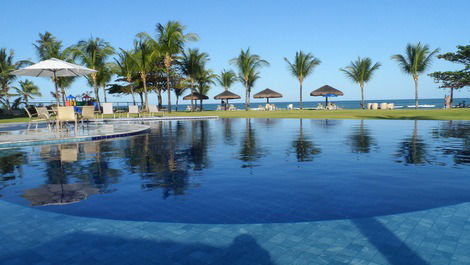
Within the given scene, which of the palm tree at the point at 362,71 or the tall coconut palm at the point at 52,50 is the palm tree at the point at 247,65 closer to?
the palm tree at the point at 362,71

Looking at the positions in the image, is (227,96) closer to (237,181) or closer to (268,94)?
(268,94)

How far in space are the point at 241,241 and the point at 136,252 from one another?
89 centimetres

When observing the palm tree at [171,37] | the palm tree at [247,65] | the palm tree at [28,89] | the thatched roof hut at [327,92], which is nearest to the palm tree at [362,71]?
the thatched roof hut at [327,92]

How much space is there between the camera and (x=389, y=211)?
11.1ft

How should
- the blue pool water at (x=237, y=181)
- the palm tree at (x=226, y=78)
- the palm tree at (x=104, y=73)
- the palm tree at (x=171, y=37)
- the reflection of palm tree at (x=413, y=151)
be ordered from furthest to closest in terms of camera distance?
the palm tree at (x=226, y=78), the palm tree at (x=104, y=73), the palm tree at (x=171, y=37), the reflection of palm tree at (x=413, y=151), the blue pool water at (x=237, y=181)

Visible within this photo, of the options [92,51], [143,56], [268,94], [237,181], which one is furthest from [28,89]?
[237,181]

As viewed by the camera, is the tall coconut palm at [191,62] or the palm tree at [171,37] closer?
the palm tree at [171,37]

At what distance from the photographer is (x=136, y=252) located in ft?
8.33

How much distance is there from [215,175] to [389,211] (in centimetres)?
269

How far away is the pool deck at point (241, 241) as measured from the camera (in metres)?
2.42

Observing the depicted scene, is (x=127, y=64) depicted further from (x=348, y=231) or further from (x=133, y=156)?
(x=348, y=231)

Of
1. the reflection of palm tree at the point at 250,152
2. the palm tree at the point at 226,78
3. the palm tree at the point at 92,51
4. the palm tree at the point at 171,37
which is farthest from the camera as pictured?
the palm tree at the point at 226,78

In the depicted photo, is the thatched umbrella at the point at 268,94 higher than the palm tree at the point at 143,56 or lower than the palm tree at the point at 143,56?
lower

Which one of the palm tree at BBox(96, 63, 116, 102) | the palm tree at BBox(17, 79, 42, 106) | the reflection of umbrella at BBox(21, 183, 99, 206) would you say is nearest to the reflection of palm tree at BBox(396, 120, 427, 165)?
the reflection of umbrella at BBox(21, 183, 99, 206)
